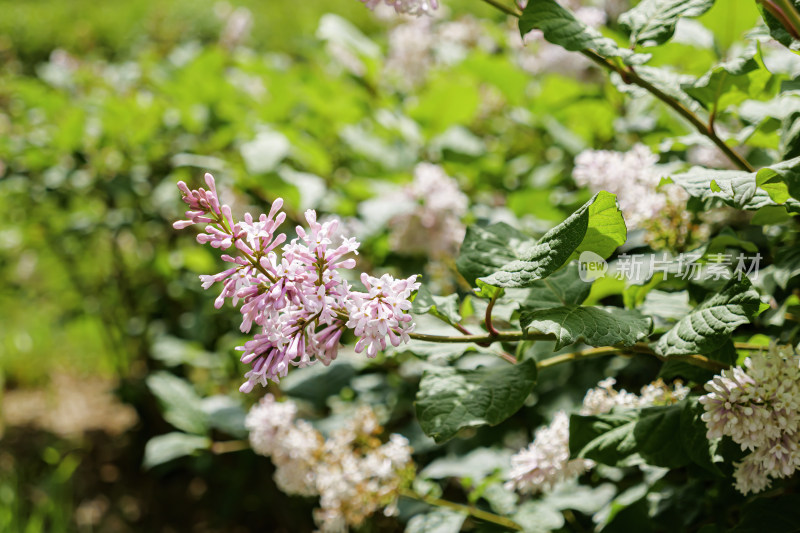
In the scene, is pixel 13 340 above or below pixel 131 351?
below

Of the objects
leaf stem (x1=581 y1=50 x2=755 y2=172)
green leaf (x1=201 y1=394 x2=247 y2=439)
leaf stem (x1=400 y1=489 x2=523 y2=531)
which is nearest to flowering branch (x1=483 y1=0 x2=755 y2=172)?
leaf stem (x1=581 y1=50 x2=755 y2=172)

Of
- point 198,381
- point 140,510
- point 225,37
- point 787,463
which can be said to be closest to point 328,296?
point 787,463

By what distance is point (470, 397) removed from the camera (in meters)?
1.07

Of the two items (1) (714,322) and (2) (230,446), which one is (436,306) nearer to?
(1) (714,322)

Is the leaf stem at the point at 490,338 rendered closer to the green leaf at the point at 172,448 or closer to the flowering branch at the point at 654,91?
the flowering branch at the point at 654,91

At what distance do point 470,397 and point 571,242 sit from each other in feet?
1.12

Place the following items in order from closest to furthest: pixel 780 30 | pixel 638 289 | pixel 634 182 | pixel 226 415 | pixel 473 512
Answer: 1. pixel 780 30
2. pixel 638 289
3. pixel 634 182
4. pixel 473 512
5. pixel 226 415

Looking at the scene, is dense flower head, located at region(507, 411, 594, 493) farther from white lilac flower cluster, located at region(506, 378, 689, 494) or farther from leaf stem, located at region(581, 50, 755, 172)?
leaf stem, located at region(581, 50, 755, 172)

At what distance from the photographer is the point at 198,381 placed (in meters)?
2.82

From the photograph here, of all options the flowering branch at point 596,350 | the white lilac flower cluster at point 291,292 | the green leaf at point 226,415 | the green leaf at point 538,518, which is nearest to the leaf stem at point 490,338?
the flowering branch at point 596,350

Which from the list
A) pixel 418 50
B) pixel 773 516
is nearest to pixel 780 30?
pixel 773 516

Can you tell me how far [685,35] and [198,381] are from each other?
85.5 inches

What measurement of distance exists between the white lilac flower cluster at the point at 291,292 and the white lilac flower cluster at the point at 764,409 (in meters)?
0.44

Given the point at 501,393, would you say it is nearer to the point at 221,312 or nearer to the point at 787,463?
the point at 787,463
